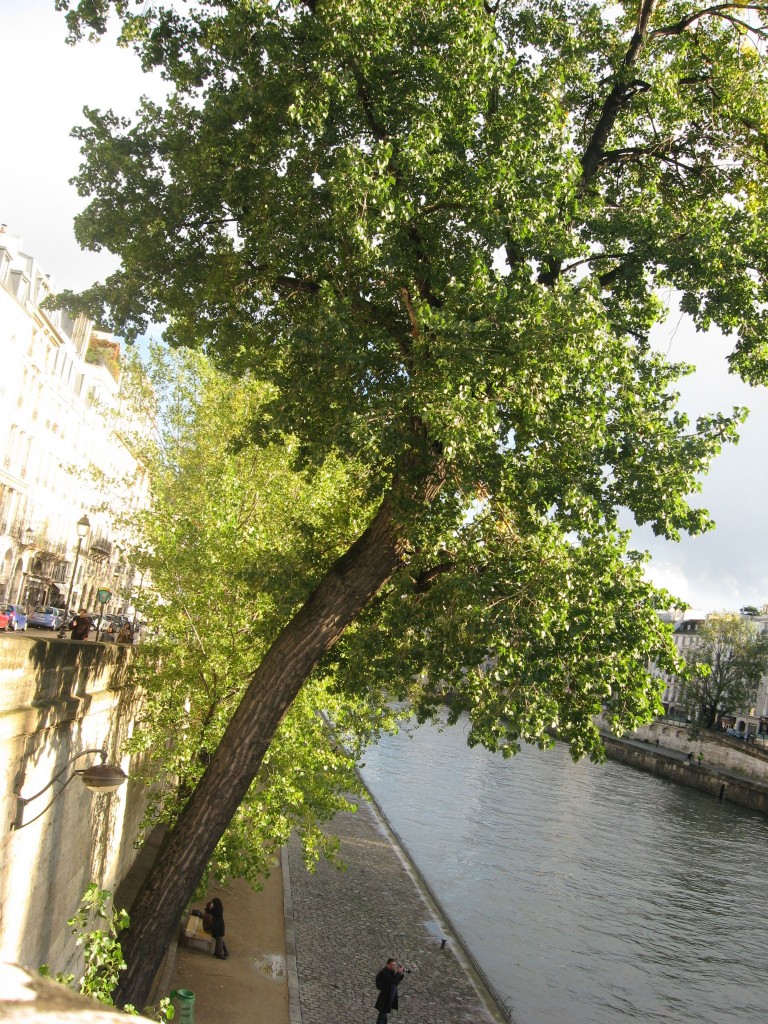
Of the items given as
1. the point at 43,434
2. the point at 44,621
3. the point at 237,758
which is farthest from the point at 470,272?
the point at 43,434

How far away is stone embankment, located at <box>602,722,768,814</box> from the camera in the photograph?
221 ft

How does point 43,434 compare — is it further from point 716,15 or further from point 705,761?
point 705,761

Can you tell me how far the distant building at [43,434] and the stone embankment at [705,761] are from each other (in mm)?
44609

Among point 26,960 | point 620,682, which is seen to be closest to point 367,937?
point 26,960

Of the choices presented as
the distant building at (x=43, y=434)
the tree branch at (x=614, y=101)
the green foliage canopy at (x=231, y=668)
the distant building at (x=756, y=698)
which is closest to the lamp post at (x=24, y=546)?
the distant building at (x=43, y=434)

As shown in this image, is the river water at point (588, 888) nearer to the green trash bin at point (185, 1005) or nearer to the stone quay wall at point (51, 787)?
the green trash bin at point (185, 1005)

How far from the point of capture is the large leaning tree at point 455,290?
895 cm

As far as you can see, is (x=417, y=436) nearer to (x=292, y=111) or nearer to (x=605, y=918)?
(x=292, y=111)

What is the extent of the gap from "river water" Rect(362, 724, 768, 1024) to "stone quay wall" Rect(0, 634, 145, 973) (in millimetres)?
12926

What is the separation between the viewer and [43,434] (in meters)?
51.8

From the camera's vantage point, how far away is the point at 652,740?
325 ft

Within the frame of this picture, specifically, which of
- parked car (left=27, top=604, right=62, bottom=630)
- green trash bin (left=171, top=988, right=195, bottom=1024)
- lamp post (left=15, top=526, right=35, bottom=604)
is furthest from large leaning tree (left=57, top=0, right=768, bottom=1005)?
lamp post (left=15, top=526, right=35, bottom=604)

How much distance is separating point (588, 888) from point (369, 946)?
52.8 feet

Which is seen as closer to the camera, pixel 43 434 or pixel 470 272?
pixel 470 272
